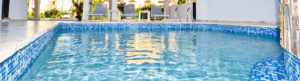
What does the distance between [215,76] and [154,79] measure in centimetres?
55

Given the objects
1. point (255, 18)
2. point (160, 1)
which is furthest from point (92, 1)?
point (160, 1)

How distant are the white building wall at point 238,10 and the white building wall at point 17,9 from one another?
28.0 feet

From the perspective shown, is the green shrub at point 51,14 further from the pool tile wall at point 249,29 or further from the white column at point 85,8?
the pool tile wall at point 249,29

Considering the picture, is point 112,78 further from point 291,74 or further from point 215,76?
point 291,74

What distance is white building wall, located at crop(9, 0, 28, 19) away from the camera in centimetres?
737

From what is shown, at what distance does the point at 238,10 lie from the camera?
8984mm

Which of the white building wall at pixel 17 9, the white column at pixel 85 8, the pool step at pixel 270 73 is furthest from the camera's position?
the white column at pixel 85 8

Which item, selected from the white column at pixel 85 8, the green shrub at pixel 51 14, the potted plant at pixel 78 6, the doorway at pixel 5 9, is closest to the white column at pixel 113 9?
the white column at pixel 85 8

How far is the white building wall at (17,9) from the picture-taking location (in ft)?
24.2

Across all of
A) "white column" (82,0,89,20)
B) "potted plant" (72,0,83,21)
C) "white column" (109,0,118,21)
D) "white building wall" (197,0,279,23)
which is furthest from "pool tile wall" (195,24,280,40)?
"potted plant" (72,0,83,21)

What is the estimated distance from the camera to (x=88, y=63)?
225cm

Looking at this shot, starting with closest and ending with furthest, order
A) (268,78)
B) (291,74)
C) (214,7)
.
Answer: (291,74)
(268,78)
(214,7)

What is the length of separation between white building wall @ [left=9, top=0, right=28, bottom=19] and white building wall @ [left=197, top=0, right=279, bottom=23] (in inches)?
336

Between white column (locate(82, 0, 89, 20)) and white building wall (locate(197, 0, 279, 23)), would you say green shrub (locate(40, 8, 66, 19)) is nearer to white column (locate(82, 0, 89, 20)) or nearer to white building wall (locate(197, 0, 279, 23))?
white column (locate(82, 0, 89, 20))
